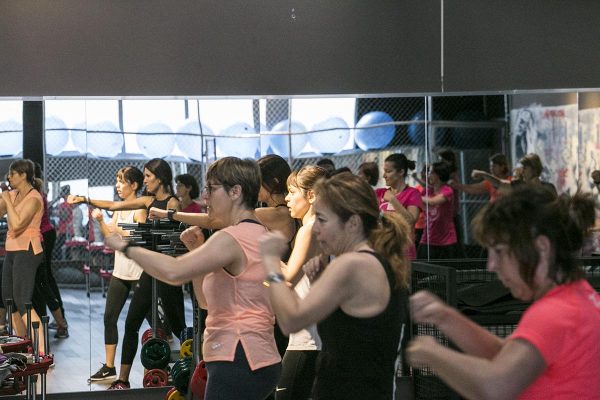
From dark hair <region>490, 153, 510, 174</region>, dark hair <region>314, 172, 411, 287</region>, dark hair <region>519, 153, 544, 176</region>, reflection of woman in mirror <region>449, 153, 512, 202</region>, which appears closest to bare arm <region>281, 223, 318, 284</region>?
dark hair <region>314, 172, 411, 287</region>

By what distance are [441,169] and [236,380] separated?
393 centimetres

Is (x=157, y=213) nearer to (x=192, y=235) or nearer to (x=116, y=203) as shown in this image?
(x=116, y=203)

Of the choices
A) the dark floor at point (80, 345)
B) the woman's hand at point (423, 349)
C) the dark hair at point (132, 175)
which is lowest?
the dark floor at point (80, 345)

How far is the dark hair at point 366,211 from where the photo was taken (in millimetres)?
2770

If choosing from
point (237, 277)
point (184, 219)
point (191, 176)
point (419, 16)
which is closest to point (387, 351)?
point (237, 277)

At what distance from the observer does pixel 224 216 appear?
3.38m

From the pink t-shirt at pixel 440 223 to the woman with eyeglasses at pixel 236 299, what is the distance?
143 inches

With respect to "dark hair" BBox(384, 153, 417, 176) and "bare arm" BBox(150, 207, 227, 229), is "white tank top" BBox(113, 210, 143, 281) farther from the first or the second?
"dark hair" BBox(384, 153, 417, 176)

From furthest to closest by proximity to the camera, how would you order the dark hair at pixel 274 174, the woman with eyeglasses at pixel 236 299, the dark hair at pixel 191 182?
the dark hair at pixel 191 182
the dark hair at pixel 274 174
the woman with eyeglasses at pixel 236 299

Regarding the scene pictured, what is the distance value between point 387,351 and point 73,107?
13.7 feet

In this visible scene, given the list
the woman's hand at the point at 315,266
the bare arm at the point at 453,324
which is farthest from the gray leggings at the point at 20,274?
the bare arm at the point at 453,324

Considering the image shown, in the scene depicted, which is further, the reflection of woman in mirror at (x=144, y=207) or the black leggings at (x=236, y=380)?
the reflection of woman in mirror at (x=144, y=207)

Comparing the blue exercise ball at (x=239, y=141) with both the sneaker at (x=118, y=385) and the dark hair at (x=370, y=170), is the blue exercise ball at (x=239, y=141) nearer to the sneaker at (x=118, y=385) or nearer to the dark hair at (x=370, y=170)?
the dark hair at (x=370, y=170)

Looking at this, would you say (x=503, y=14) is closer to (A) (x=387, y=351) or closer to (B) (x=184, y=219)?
(B) (x=184, y=219)
